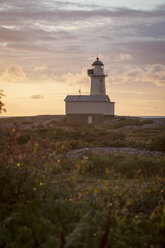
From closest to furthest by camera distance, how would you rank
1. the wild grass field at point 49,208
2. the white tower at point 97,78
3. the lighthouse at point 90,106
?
the wild grass field at point 49,208
the lighthouse at point 90,106
the white tower at point 97,78

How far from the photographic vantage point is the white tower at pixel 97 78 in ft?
192

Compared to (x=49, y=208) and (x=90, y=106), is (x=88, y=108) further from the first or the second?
(x=49, y=208)

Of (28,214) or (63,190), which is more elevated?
(63,190)

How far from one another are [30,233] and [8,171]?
1.04 metres

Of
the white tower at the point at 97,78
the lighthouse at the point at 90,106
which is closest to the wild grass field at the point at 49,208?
the lighthouse at the point at 90,106

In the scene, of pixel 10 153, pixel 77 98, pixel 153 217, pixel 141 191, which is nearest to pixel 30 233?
pixel 10 153

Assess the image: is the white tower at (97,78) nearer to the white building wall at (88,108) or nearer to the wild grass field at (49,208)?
the white building wall at (88,108)

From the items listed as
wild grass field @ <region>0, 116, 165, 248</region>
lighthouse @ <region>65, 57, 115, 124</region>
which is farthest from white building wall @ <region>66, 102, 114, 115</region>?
wild grass field @ <region>0, 116, 165, 248</region>

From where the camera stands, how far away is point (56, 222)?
463cm

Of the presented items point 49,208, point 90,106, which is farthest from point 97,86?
point 49,208

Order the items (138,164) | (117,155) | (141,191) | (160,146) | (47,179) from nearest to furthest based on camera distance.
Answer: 1. (47,179)
2. (141,191)
3. (138,164)
4. (117,155)
5. (160,146)

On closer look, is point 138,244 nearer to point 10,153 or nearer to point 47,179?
point 47,179

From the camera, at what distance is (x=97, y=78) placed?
58625mm

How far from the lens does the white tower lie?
5859cm
